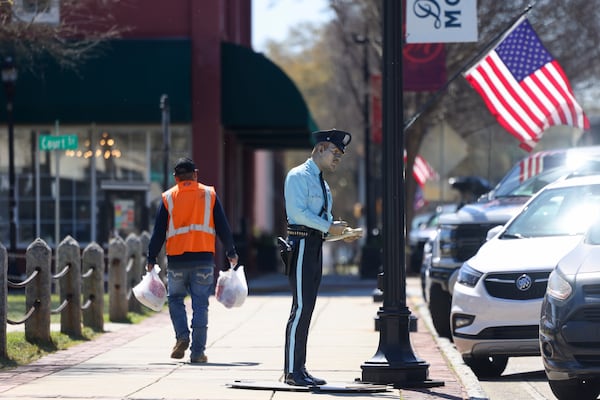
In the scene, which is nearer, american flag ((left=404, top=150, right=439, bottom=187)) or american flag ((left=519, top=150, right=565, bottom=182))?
american flag ((left=519, top=150, right=565, bottom=182))

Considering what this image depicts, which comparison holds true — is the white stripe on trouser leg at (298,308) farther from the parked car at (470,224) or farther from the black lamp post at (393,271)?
the parked car at (470,224)

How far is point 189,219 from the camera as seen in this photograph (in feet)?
40.2

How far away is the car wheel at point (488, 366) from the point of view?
40.2 feet

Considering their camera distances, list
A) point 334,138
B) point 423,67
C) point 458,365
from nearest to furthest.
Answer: point 334,138 < point 458,365 < point 423,67

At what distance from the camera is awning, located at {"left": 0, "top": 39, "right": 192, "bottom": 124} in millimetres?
27109

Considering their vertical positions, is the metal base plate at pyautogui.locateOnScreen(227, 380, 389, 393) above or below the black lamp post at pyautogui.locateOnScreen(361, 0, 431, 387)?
below

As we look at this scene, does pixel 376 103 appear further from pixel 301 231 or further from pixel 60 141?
pixel 301 231

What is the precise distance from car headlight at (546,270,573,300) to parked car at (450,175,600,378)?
190 cm

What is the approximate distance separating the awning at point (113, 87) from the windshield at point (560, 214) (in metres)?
14.9

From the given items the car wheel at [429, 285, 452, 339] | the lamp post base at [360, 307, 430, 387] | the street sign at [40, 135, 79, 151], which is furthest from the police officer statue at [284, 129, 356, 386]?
the street sign at [40, 135, 79, 151]

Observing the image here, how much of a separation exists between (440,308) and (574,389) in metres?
5.99

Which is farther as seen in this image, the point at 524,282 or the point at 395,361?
the point at 524,282

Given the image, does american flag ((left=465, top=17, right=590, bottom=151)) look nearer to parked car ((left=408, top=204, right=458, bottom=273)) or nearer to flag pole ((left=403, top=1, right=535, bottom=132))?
flag pole ((left=403, top=1, right=535, bottom=132))

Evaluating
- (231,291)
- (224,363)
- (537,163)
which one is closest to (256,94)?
(537,163)
